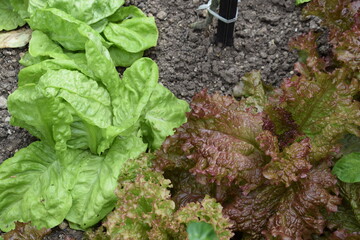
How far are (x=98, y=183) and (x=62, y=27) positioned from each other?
91 centimetres

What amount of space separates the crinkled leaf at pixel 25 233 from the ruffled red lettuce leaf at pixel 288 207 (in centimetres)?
98

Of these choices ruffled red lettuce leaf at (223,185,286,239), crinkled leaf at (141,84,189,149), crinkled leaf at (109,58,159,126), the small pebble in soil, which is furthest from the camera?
the small pebble in soil

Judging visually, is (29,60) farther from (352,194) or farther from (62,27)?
(352,194)

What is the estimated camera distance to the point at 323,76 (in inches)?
94.3

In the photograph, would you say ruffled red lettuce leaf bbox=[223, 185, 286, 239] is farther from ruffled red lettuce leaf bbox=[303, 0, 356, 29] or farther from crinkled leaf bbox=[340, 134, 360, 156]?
ruffled red lettuce leaf bbox=[303, 0, 356, 29]

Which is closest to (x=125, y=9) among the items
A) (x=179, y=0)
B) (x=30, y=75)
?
(x=179, y=0)

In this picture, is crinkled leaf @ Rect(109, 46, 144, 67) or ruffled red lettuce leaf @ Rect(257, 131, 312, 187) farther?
crinkled leaf @ Rect(109, 46, 144, 67)

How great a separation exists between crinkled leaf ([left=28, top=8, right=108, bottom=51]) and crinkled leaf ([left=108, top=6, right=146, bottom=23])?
1.24 ft

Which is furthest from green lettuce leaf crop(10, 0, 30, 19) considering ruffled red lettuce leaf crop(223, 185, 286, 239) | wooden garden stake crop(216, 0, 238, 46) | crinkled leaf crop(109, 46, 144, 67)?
ruffled red lettuce leaf crop(223, 185, 286, 239)

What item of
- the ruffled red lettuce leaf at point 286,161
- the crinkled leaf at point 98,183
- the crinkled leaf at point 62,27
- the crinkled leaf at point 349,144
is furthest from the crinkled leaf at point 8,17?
the crinkled leaf at point 349,144

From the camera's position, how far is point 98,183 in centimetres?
279

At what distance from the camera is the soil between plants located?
3.20 metres

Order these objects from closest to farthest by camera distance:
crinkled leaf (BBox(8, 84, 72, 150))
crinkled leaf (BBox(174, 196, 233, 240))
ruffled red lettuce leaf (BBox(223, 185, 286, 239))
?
crinkled leaf (BBox(174, 196, 233, 240))
ruffled red lettuce leaf (BBox(223, 185, 286, 239))
crinkled leaf (BBox(8, 84, 72, 150))

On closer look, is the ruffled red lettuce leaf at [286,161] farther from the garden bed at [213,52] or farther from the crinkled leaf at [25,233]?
the crinkled leaf at [25,233]
